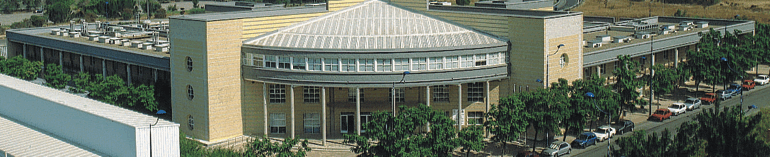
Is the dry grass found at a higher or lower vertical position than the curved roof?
higher

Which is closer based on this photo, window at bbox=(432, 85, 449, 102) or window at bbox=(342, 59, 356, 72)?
window at bbox=(342, 59, 356, 72)

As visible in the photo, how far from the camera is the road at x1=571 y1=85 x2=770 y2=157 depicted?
264 feet

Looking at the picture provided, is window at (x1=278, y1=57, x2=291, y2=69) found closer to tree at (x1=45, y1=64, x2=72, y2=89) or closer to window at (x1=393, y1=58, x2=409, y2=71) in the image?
window at (x1=393, y1=58, x2=409, y2=71)

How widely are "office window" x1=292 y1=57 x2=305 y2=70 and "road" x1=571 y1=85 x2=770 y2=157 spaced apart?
2520 centimetres

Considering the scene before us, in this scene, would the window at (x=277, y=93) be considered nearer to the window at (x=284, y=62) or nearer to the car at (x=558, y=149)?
the window at (x=284, y=62)

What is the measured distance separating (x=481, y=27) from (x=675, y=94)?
32.7 m

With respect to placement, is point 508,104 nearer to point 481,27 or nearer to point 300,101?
point 481,27

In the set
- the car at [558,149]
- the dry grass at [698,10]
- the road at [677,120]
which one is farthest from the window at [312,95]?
the dry grass at [698,10]

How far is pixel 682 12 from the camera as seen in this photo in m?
185

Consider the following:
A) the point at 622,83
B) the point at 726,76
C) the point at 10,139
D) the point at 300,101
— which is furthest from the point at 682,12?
the point at 10,139

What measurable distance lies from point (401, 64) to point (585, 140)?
58.6 feet

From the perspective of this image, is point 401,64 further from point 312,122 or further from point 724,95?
point 724,95

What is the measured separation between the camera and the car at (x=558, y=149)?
77.5 metres

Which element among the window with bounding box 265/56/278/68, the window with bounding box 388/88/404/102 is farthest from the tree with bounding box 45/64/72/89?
the window with bounding box 388/88/404/102
